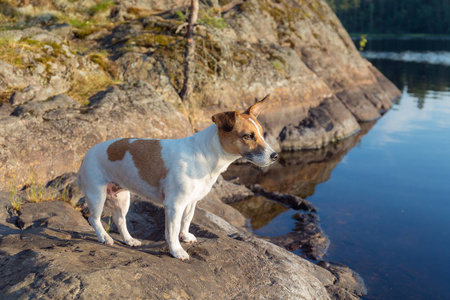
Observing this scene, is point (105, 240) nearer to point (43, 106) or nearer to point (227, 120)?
point (227, 120)

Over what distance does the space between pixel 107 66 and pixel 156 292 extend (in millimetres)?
12636

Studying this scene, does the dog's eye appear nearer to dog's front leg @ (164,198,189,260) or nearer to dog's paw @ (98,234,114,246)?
dog's front leg @ (164,198,189,260)

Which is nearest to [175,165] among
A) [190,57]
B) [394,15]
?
[190,57]

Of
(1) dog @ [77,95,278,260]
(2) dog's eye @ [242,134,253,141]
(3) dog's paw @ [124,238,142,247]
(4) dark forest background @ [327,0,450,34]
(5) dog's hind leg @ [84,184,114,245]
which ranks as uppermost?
(2) dog's eye @ [242,134,253,141]

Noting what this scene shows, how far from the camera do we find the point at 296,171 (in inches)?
652

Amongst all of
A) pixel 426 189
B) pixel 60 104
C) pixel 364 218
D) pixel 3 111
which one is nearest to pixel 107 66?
pixel 60 104

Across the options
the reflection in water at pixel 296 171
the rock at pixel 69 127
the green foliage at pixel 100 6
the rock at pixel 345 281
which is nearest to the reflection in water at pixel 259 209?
the reflection in water at pixel 296 171

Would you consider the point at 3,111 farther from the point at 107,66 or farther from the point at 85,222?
the point at 107,66

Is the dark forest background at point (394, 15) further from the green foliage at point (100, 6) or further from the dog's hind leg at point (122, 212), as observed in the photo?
the dog's hind leg at point (122, 212)

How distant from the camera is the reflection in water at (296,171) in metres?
15.0

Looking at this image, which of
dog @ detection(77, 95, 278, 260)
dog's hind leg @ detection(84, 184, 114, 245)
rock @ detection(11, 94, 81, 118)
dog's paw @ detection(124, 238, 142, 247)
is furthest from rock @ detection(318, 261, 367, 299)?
rock @ detection(11, 94, 81, 118)

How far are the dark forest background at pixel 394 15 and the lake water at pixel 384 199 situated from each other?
10811cm

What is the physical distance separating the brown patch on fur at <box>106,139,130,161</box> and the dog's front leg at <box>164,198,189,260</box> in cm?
109

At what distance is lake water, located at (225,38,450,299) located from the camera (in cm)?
952
